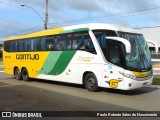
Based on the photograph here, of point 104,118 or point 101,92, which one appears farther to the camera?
point 101,92

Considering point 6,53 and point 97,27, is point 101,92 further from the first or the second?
point 6,53

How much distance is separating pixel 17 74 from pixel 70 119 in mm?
13241

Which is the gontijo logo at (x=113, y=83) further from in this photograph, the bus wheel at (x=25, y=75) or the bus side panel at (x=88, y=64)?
the bus wheel at (x=25, y=75)

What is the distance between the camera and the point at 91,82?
47.3 feet

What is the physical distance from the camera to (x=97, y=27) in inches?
556

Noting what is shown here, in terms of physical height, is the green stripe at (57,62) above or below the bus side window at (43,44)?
below

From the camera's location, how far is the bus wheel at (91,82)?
14.2 meters

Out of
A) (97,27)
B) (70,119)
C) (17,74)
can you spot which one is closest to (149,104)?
(70,119)

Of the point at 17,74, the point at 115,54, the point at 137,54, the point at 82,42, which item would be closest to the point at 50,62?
the point at 82,42

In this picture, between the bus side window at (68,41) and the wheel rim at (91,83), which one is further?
the bus side window at (68,41)

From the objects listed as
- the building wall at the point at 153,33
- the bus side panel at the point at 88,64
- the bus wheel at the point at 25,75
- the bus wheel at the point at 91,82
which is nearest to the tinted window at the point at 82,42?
the bus side panel at the point at 88,64

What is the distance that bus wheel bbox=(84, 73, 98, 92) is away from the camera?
559 inches

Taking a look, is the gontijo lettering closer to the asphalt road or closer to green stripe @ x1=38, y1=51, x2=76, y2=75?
green stripe @ x1=38, y1=51, x2=76, y2=75

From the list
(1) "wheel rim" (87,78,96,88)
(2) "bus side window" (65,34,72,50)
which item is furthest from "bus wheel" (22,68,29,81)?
(1) "wheel rim" (87,78,96,88)
